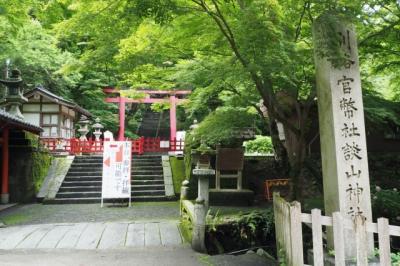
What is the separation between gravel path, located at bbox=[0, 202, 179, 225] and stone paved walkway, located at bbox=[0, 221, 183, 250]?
115cm

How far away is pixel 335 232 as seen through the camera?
408cm

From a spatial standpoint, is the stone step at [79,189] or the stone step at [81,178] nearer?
the stone step at [79,189]

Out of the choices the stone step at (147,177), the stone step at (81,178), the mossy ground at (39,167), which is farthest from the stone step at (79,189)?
the stone step at (147,177)

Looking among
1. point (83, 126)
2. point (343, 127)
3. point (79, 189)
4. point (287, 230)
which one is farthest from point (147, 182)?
point (343, 127)

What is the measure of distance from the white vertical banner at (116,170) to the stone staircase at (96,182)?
1.21 metres

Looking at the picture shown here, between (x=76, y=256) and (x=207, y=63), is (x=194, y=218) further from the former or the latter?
(x=207, y=63)

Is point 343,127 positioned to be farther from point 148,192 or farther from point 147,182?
point 147,182

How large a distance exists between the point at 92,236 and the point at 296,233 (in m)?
4.92

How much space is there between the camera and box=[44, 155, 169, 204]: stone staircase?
1402cm

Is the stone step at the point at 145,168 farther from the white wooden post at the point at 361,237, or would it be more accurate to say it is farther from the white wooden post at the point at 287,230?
the white wooden post at the point at 361,237

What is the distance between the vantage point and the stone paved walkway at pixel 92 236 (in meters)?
7.27

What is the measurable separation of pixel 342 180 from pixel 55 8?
26.0 ft

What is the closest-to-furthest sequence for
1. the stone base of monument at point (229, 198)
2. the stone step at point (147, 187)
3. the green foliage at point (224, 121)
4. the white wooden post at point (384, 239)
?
1. the white wooden post at point (384, 239)
2. the green foliage at point (224, 121)
3. the stone base of monument at point (229, 198)
4. the stone step at point (147, 187)

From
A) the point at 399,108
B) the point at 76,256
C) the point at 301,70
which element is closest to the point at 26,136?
the point at 76,256
